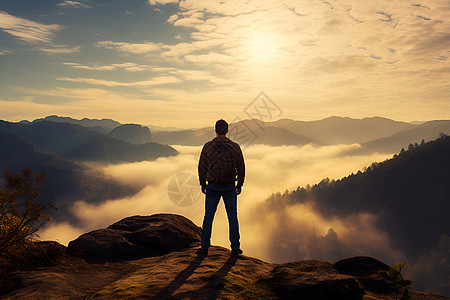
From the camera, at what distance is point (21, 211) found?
19.3 feet

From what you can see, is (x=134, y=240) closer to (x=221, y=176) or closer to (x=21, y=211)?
(x=21, y=211)

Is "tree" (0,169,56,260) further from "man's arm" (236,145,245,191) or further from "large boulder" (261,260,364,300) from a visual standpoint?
"large boulder" (261,260,364,300)

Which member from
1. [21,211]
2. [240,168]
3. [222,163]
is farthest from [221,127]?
[21,211]

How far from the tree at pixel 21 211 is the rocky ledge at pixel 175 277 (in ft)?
1.93

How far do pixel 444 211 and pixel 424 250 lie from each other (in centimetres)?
3347

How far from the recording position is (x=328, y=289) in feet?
15.0

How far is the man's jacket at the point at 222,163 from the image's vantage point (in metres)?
6.67

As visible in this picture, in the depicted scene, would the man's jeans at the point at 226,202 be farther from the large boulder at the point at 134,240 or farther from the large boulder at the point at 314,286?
the large boulder at the point at 134,240

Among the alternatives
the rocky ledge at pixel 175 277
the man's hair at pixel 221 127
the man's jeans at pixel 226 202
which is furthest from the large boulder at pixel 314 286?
the man's hair at pixel 221 127

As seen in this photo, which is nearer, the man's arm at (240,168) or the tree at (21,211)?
the tree at (21,211)

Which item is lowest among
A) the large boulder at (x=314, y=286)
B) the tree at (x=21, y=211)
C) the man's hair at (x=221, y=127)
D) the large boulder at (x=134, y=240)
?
the large boulder at (x=134, y=240)

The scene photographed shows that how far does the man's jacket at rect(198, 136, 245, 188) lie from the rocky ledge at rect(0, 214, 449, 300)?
192 centimetres

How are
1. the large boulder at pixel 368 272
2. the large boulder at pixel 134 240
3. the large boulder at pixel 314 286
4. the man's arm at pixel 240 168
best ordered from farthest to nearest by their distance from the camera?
1. the large boulder at pixel 134 240
2. the man's arm at pixel 240 168
3. the large boulder at pixel 368 272
4. the large boulder at pixel 314 286

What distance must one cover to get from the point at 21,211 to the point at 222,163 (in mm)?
4522
